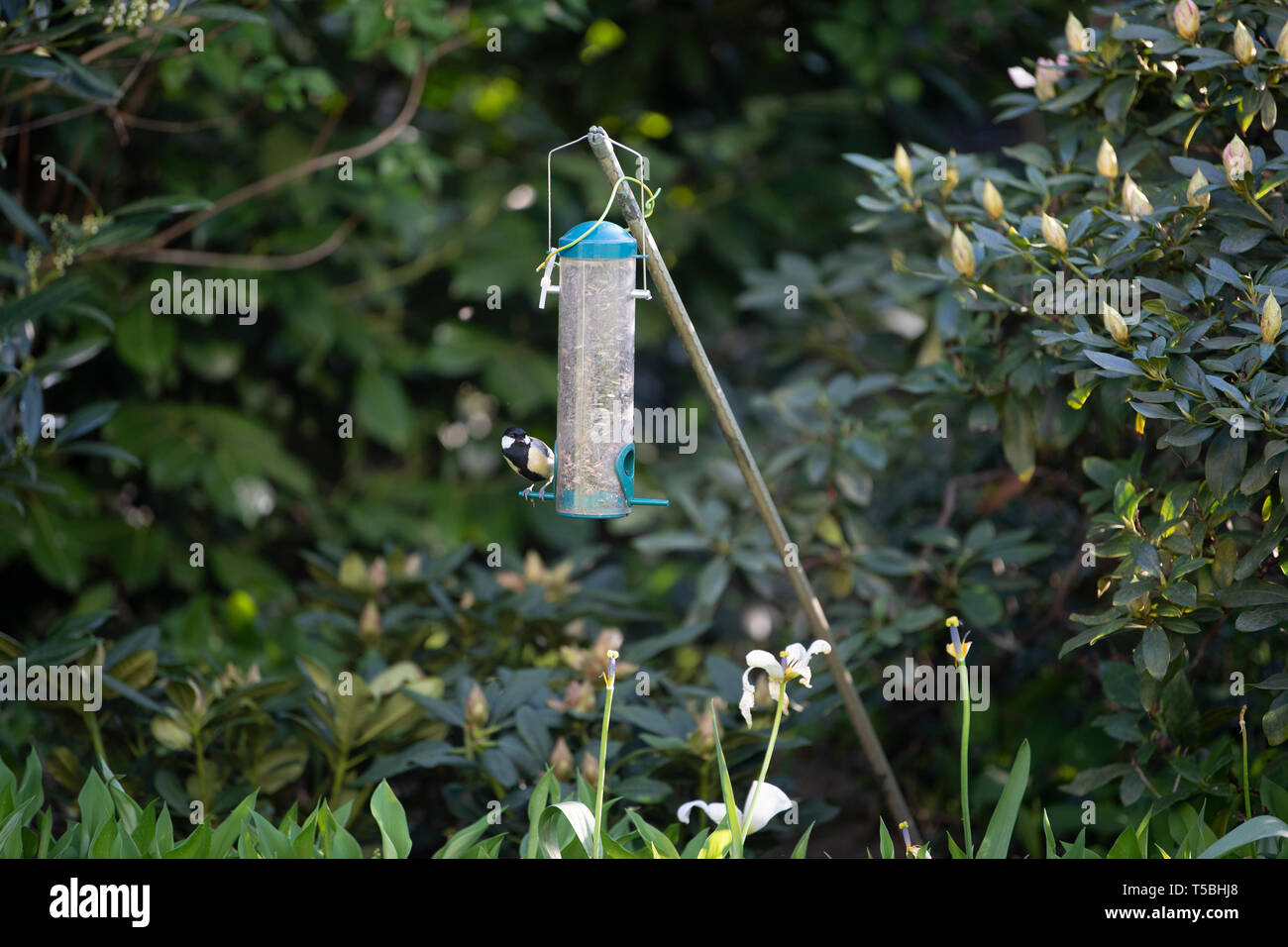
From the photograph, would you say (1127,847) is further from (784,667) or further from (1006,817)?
(784,667)

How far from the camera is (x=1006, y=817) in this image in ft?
6.11

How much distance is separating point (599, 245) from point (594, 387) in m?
0.33

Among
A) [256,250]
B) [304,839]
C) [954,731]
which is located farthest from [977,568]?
[256,250]

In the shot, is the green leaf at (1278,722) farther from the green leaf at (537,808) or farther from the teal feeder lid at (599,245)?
the teal feeder lid at (599,245)

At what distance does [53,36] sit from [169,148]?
1847 millimetres

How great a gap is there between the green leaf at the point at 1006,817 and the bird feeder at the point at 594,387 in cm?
86

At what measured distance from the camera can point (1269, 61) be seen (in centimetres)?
212

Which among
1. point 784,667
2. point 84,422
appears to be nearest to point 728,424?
point 784,667

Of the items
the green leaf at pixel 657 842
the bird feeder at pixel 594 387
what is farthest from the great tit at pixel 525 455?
the green leaf at pixel 657 842

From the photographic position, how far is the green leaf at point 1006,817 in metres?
1.84

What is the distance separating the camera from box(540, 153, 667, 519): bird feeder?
223cm

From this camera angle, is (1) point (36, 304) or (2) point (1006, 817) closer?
(2) point (1006, 817)
